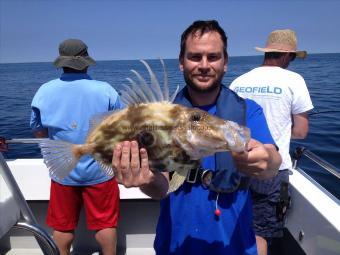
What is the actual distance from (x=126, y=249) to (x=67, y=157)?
3.44m

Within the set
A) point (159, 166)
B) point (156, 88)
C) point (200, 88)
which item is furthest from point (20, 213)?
point (200, 88)

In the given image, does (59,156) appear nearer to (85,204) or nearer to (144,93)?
(144,93)

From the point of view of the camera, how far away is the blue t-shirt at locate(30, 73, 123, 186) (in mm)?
3961

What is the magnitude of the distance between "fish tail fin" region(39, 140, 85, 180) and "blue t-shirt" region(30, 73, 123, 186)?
4.96 feet

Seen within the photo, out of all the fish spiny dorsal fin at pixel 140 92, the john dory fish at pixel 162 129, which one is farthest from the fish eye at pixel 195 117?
the fish spiny dorsal fin at pixel 140 92

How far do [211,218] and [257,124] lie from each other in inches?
30.3

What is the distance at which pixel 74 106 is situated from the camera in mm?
3953

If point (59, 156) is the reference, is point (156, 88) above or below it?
above

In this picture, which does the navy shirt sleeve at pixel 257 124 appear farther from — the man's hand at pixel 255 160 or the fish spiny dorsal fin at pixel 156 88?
the fish spiny dorsal fin at pixel 156 88

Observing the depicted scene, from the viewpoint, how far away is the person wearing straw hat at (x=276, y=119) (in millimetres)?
3809

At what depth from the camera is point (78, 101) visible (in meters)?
3.97

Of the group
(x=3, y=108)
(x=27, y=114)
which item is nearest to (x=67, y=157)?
(x=27, y=114)

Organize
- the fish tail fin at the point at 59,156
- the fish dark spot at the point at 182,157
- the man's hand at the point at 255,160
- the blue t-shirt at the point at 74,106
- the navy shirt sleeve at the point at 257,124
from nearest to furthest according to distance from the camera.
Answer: the man's hand at the point at 255,160, the fish dark spot at the point at 182,157, the fish tail fin at the point at 59,156, the navy shirt sleeve at the point at 257,124, the blue t-shirt at the point at 74,106

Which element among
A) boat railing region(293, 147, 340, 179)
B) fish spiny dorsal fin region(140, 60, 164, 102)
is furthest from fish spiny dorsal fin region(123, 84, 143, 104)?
Answer: boat railing region(293, 147, 340, 179)
